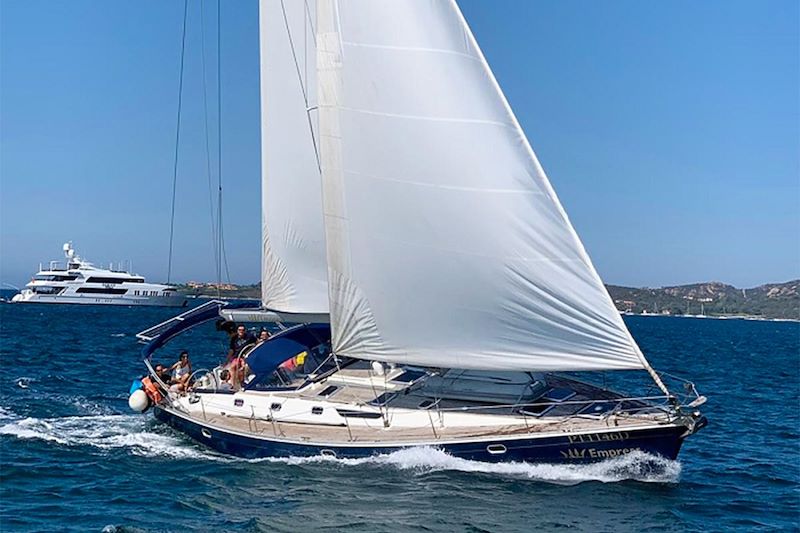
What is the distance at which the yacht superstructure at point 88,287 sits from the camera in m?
124

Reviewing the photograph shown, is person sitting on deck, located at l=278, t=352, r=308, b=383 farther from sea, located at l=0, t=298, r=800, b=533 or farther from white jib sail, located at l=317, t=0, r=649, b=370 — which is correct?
white jib sail, located at l=317, t=0, r=649, b=370

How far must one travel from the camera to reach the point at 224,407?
20.5 m

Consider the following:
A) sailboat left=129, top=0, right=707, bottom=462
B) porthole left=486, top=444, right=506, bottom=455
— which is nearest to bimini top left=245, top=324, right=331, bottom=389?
sailboat left=129, top=0, right=707, bottom=462

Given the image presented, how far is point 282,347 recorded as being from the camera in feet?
72.3

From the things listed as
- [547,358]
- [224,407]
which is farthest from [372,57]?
[224,407]

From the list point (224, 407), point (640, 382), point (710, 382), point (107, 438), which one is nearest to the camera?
point (224, 407)

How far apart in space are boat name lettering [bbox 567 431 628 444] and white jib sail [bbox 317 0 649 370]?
52.2 inches

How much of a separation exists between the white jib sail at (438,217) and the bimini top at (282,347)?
2950mm

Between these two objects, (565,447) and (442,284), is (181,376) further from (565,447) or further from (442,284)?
(565,447)

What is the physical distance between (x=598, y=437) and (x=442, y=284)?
4343 millimetres

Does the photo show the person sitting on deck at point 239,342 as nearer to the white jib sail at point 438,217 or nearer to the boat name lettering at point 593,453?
the white jib sail at point 438,217

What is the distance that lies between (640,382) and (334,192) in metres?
22.7

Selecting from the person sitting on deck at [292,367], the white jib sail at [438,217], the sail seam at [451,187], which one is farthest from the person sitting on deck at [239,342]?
the sail seam at [451,187]

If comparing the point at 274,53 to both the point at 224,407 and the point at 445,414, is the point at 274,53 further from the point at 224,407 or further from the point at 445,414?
the point at 445,414
